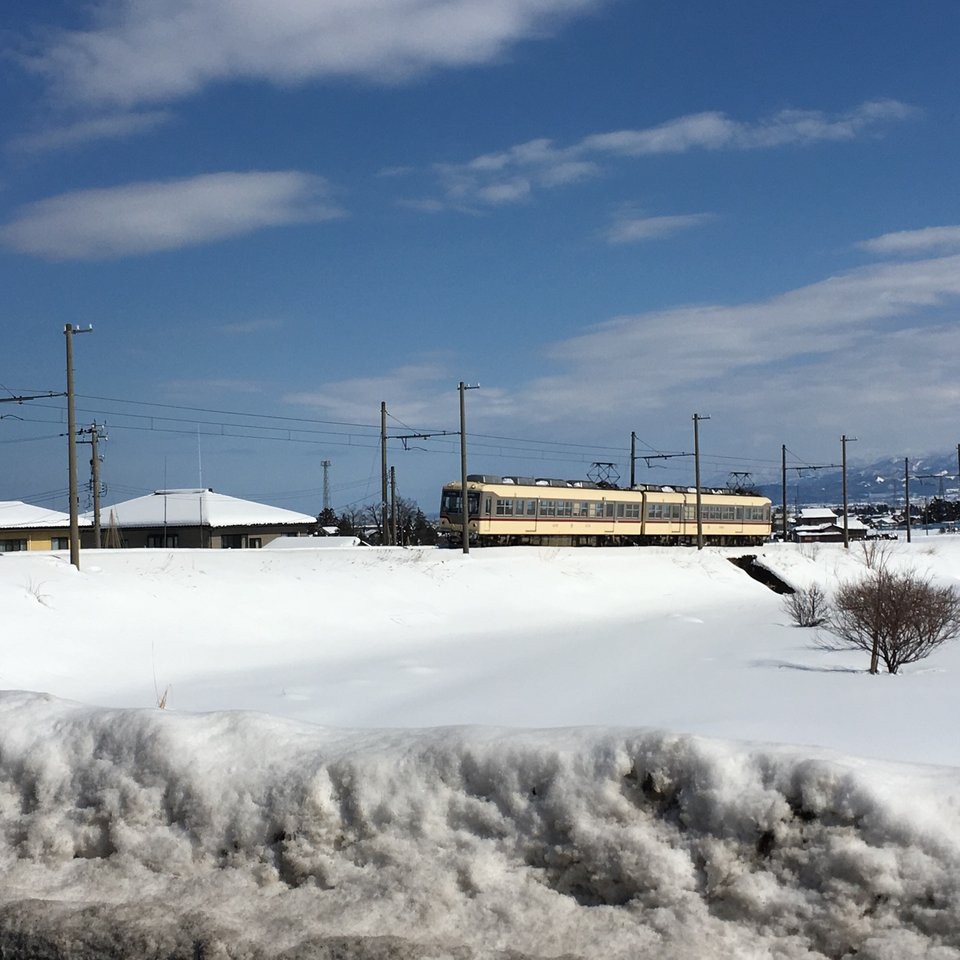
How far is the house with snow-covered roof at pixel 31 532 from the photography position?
218 feet

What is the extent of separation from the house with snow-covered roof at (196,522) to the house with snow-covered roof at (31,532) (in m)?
2.91

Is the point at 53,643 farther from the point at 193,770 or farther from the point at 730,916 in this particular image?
the point at 730,916

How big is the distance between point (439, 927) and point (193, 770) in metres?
1.27

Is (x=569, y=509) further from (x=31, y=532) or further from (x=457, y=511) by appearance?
(x=31, y=532)

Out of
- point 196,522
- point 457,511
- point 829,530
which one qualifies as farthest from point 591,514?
point 829,530

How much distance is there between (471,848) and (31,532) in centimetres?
6886

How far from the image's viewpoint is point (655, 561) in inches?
1983

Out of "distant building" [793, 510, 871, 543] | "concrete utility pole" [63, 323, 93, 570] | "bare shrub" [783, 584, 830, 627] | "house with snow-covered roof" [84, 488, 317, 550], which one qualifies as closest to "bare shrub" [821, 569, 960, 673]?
"bare shrub" [783, 584, 830, 627]

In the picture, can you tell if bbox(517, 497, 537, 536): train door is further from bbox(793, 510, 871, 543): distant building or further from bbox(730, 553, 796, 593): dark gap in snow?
bbox(793, 510, 871, 543): distant building

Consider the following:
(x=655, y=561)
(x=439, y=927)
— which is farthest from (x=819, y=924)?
(x=655, y=561)

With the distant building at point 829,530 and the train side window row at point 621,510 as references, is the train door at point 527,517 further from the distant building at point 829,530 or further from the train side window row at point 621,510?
the distant building at point 829,530

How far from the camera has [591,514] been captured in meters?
56.4

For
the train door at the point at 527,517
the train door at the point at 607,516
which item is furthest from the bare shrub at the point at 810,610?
the train door at the point at 607,516

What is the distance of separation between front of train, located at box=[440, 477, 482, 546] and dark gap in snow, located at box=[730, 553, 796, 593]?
48.5 ft
